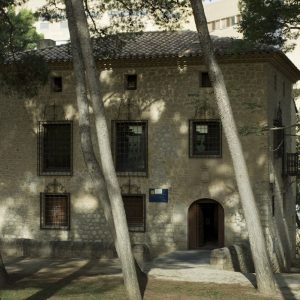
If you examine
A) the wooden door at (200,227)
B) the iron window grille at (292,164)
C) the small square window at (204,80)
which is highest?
the small square window at (204,80)

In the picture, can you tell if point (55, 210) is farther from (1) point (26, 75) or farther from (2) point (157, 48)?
(2) point (157, 48)

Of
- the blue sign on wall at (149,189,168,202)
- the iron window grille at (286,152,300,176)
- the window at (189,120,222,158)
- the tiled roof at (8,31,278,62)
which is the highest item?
the tiled roof at (8,31,278,62)

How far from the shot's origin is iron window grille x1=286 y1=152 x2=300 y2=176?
29016 millimetres

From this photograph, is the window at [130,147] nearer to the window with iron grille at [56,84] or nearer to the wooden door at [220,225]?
the window with iron grille at [56,84]

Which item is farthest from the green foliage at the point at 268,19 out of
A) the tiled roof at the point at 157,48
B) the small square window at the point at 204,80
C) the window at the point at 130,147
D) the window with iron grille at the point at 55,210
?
the window with iron grille at the point at 55,210

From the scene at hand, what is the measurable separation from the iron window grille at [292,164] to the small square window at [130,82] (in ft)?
24.8

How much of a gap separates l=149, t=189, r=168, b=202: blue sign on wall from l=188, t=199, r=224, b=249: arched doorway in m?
1.07

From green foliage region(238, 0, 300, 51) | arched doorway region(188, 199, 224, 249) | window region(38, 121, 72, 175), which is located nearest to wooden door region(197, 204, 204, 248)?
arched doorway region(188, 199, 224, 249)

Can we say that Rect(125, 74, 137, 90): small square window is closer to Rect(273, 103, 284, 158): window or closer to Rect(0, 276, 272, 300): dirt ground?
Rect(273, 103, 284, 158): window

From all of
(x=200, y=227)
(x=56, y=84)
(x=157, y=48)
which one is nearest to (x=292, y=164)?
(x=200, y=227)

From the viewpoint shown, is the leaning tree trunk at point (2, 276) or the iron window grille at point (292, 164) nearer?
the leaning tree trunk at point (2, 276)

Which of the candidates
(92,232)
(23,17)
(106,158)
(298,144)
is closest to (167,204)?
(92,232)

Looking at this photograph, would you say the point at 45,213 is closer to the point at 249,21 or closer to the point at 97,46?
the point at 97,46

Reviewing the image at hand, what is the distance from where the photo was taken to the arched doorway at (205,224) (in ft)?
86.2
